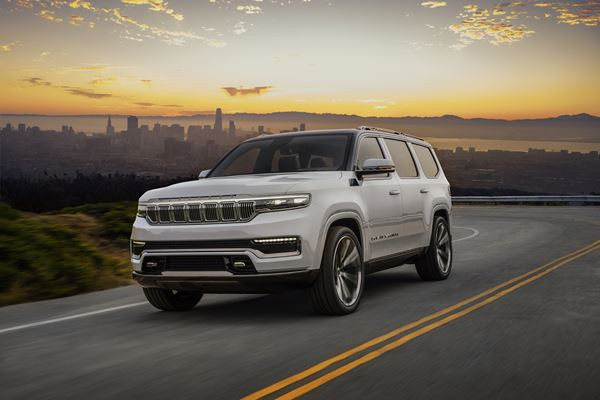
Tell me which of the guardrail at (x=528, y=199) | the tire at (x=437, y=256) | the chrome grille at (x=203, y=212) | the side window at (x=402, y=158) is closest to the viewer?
the chrome grille at (x=203, y=212)

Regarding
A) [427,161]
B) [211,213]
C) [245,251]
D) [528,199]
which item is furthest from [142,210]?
[528,199]

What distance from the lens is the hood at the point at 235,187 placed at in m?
7.73

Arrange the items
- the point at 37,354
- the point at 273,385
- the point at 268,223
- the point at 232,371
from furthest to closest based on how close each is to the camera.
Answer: the point at 268,223
the point at 37,354
the point at 232,371
the point at 273,385

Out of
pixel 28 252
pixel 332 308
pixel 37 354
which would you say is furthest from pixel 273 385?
pixel 28 252

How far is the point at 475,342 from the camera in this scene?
6.94 metres

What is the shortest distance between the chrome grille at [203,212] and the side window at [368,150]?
78.7 inches

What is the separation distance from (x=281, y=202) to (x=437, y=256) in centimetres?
439

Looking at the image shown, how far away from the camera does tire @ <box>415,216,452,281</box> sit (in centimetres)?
1130

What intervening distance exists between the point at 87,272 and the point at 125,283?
2.58 ft

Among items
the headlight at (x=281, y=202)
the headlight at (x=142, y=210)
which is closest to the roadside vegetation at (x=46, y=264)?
the headlight at (x=142, y=210)

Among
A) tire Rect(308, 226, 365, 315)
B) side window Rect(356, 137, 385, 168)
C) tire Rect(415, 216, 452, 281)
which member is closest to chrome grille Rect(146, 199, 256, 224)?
tire Rect(308, 226, 365, 315)

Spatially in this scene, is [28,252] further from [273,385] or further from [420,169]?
[273,385]

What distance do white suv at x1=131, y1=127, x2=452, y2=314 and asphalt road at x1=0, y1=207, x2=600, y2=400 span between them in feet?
1.38

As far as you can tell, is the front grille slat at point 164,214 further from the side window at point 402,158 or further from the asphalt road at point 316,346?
the side window at point 402,158
